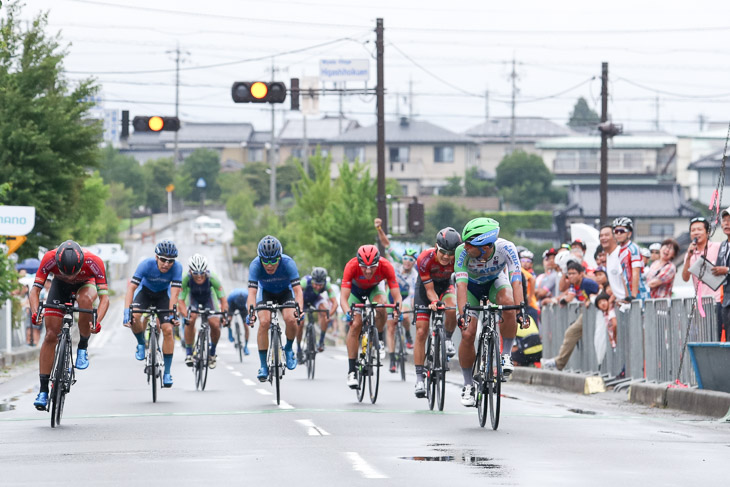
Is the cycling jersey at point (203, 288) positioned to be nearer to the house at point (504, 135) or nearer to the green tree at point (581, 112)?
the house at point (504, 135)

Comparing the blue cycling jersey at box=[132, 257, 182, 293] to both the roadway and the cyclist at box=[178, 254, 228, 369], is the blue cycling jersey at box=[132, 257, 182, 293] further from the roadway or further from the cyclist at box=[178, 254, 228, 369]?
the cyclist at box=[178, 254, 228, 369]

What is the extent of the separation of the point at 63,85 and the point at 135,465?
27.9 meters

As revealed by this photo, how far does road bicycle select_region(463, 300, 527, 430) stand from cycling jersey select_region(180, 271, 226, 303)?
315 inches

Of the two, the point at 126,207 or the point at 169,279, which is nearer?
the point at 169,279

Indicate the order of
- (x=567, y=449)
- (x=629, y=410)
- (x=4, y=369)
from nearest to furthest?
(x=567, y=449) → (x=629, y=410) → (x=4, y=369)

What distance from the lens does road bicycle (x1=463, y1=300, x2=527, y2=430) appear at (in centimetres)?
1225

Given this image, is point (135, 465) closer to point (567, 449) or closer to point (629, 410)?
point (567, 449)

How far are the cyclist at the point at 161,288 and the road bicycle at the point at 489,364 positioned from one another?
5.56 meters

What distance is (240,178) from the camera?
13575 cm

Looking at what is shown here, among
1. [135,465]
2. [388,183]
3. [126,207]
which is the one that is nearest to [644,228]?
[388,183]

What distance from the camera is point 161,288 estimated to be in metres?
17.6

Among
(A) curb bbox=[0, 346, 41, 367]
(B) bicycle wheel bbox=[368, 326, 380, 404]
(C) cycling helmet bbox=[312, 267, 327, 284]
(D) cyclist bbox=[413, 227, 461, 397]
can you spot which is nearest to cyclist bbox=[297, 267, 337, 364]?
(C) cycling helmet bbox=[312, 267, 327, 284]

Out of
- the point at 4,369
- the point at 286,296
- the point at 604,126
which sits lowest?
the point at 4,369

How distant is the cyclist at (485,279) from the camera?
12.5m
